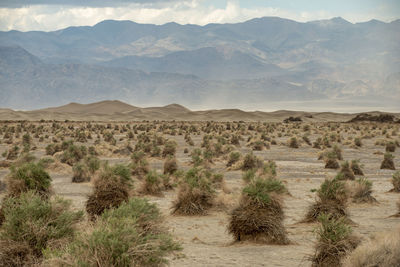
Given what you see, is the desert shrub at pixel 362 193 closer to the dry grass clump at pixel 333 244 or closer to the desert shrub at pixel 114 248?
the dry grass clump at pixel 333 244

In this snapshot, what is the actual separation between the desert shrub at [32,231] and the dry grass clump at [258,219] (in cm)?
373

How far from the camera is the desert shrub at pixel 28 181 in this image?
14.6m

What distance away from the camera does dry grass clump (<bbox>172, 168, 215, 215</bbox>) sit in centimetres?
Answer: 1512

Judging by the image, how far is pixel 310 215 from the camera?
1358 centimetres

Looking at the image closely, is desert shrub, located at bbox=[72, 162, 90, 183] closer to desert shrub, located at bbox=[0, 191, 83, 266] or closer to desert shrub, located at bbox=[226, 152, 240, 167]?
desert shrub, located at bbox=[226, 152, 240, 167]

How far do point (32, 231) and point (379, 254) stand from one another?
5300 millimetres

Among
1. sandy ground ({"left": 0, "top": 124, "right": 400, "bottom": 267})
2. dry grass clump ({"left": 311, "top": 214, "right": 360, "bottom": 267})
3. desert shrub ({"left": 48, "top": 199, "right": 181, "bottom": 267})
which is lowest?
sandy ground ({"left": 0, "top": 124, "right": 400, "bottom": 267})

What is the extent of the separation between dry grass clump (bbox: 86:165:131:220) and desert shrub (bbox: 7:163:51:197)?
4.79 ft

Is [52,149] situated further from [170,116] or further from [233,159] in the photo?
[170,116]

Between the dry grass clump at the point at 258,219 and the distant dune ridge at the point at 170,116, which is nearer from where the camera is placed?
the dry grass clump at the point at 258,219

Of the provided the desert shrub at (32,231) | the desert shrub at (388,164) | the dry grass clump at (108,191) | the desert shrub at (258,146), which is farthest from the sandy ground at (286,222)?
the desert shrub at (258,146)

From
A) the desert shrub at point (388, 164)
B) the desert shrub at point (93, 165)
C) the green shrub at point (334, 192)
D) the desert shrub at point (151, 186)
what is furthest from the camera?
the desert shrub at point (388, 164)

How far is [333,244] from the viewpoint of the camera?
887 cm

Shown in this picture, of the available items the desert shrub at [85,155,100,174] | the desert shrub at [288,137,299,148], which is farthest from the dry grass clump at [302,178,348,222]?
the desert shrub at [288,137,299,148]
